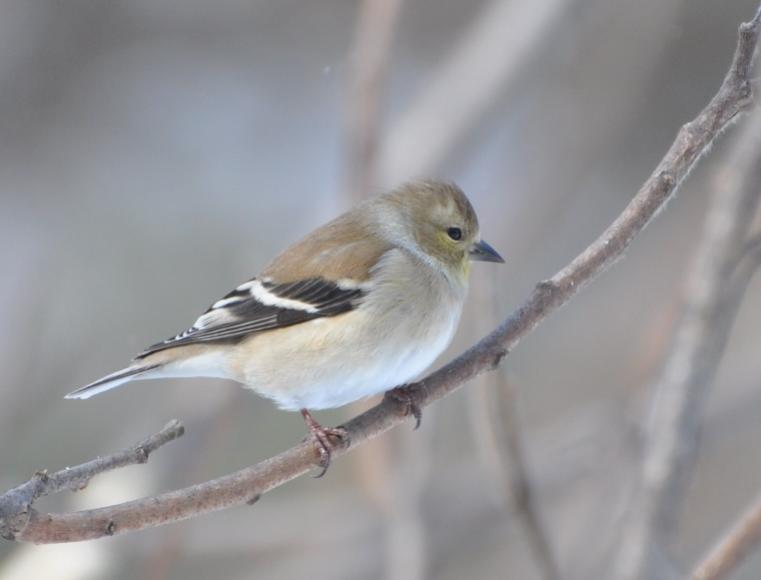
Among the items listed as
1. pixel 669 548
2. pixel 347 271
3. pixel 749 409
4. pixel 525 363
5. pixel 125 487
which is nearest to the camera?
pixel 669 548

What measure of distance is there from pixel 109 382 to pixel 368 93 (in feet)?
5.96

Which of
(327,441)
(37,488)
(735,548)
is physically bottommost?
(735,548)

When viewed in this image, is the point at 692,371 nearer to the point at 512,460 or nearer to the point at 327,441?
the point at 512,460

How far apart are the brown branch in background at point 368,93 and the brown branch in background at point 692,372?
5.70 feet

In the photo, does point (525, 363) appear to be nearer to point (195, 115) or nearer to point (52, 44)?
point (195, 115)

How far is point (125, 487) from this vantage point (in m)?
3.80

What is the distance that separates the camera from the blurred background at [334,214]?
4.04 metres

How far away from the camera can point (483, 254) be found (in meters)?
3.23

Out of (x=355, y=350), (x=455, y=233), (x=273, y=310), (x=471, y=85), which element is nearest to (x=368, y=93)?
(x=471, y=85)

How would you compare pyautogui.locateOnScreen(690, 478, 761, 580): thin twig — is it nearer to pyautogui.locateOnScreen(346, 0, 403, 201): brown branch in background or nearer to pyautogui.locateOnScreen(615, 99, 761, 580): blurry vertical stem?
pyautogui.locateOnScreen(615, 99, 761, 580): blurry vertical stem

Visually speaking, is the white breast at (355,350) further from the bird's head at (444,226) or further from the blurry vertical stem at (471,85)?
the blurry vertical stem at (471,85)

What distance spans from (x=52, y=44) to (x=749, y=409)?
510 centimetres

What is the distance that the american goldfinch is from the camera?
111 inches

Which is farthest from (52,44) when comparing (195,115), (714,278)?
(714,278)
